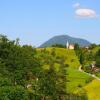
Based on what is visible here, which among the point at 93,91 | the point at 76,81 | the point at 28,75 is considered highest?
the point at 28,75

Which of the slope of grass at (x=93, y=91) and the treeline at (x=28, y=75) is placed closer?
the treeline at (x=28, y=75)

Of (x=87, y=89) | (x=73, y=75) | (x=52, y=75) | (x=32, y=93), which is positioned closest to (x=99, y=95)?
(x=87, y=89)

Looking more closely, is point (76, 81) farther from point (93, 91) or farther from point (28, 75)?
point (28, 75)

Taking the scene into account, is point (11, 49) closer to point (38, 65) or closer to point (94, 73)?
point (38, 65)

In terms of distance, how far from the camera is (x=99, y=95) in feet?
340

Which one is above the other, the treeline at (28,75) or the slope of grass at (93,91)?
the treeline at (28,75)

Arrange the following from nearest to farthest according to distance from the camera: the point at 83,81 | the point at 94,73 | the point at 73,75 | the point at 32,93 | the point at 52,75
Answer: the point at 32,93, the point at 52,75, the point at 83,81, the point at 73,75, the point at 94,73

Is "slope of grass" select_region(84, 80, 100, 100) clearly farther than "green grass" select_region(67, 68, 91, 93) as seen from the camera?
No

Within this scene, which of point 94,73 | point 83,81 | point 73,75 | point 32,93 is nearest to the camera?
point 32,93

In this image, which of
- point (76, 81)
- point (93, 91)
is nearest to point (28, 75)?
point (93, 91)

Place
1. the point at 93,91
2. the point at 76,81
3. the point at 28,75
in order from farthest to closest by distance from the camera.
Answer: the point at 76,81 < the point at 93,91 < the point at 28,75

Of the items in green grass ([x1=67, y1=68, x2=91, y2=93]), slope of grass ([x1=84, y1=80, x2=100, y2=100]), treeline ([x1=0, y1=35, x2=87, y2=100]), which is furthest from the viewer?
green grass ([x1=67, y1=68, x2=91, y2=93])

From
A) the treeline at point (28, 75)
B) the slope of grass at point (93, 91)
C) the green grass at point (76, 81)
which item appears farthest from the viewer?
the green grass at point (76, 81)

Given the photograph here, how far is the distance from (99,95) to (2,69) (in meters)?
25.7
